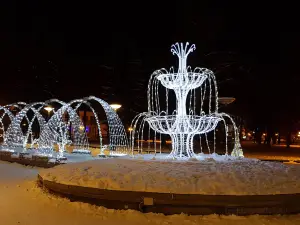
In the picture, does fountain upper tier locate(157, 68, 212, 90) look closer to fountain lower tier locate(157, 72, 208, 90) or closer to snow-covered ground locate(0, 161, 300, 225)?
fountain lower tier locate(157, 72, 208, 90)

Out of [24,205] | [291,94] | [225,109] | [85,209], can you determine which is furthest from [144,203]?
[291,94]

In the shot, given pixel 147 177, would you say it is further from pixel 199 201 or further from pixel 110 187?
pixel 199 201

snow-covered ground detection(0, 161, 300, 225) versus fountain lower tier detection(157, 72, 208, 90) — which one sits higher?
fountain lower tier detection(157, 72, 208, 90)

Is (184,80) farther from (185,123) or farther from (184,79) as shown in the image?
(185,123)

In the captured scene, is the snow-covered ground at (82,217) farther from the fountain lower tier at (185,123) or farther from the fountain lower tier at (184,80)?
the fountain lower tier at (184,80)

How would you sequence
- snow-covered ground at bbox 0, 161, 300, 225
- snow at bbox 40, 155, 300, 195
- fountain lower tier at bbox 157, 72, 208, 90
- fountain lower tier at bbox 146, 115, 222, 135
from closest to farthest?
snow-covered ground at bbox 0, 161, 300, 225
snow at bbox 40, 155, 300, 195
fountain lower tier at bbox 146, 115, 222, 135
fountain lower tier at bbox 157, 72, 208, 90

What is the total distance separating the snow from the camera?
8531 mm

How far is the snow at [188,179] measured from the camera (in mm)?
8531

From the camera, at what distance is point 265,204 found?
8.30 meters

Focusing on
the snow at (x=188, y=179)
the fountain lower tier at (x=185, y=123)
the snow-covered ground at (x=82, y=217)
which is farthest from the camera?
the fountain lower tier at (x=185, y=123)

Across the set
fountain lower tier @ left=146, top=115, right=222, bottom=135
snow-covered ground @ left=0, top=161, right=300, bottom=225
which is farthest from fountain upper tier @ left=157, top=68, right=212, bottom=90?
snow-covered ground @ left=0, top=161, right=300, bottom=225

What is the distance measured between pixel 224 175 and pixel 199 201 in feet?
4.99

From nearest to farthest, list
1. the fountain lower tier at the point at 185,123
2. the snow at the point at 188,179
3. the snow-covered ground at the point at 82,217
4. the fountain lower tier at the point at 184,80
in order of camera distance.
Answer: the snow-covered ground at the point at 82,217, the snow at the point at 188,179, the fountain lower tier at the point at 185,123, the fountain lower tier at the point at 184,80

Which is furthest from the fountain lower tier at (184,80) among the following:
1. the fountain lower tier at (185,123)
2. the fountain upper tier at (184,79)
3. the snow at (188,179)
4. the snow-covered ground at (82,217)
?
the snow-covered ground at (82,217)
